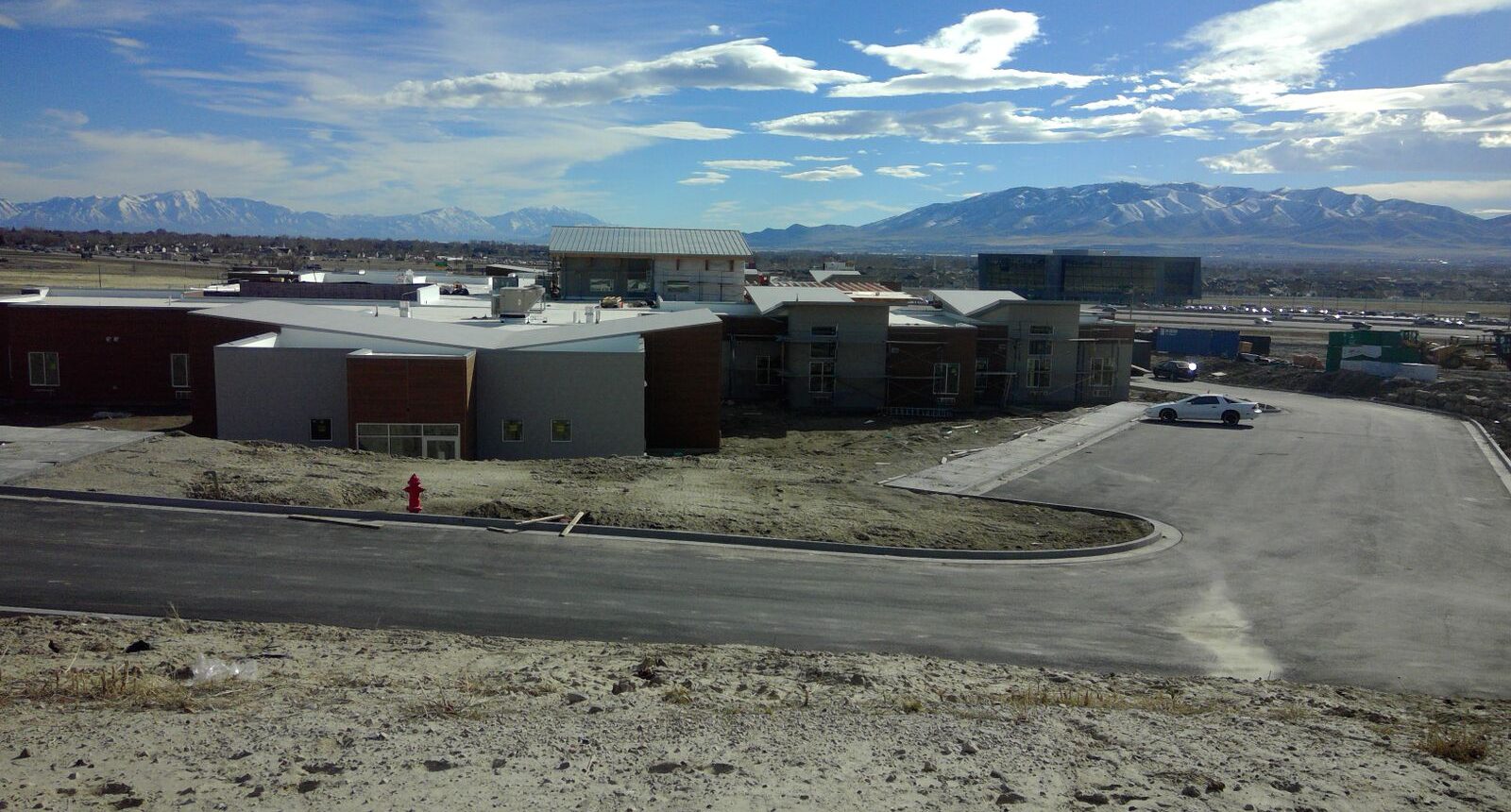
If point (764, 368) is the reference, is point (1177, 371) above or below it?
below

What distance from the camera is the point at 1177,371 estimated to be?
60.2 meters

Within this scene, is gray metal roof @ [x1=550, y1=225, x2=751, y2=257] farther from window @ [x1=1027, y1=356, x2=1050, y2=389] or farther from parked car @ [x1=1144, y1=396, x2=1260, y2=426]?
parked car @ [x1=1144, y1=396, x2=1260, y2=426]

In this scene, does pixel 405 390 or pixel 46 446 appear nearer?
→ pixel 46 446

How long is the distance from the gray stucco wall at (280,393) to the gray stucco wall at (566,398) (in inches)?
142

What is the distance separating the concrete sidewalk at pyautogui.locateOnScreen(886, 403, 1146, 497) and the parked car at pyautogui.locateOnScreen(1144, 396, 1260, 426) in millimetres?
1575

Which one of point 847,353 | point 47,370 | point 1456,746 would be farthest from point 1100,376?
point 47,370

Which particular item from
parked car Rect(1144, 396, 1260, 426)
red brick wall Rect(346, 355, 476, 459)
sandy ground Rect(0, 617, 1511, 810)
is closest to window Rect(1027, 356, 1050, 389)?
parked car Rect(1144, 396, 1260, 426)

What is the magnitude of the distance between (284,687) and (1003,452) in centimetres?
2387

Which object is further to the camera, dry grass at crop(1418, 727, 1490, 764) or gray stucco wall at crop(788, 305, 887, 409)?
gray stucco wall at crop(788, 305, 887, 409)

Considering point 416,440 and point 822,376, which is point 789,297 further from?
point 416,440

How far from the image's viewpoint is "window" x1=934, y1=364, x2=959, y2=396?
42.8m

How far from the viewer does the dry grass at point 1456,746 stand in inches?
399

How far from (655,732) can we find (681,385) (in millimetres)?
20536

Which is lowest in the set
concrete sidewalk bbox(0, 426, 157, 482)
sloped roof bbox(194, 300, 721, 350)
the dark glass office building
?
concrete sidewalk bbox(0, 426, 157, 482)
